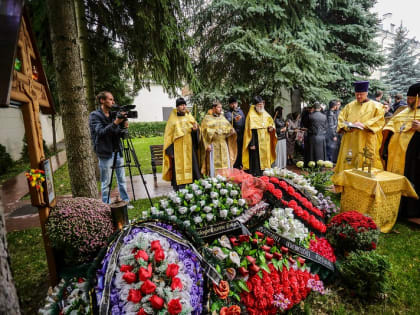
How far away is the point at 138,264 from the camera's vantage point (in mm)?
1675

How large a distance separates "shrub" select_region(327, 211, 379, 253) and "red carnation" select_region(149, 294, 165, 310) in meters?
2.40

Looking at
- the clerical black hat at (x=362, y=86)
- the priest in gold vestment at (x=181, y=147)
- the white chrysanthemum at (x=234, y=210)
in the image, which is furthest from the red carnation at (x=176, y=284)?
the clerical black hat at (x=362, y=86)

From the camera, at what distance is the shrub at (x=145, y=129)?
2330 centimetres

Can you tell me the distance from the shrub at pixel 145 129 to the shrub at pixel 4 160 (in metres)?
12.6

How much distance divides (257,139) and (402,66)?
16835 millimetres

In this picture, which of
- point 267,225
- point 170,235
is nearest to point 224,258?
point 170,235

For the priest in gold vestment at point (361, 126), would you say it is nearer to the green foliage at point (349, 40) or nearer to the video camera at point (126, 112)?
the video camera at point (126, 112)

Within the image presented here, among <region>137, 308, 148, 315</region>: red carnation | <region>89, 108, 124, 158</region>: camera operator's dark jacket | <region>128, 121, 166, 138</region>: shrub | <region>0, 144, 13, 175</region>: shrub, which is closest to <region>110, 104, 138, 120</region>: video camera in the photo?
<region>89, 108, 124, 158</region>: camera operator's dark jacket

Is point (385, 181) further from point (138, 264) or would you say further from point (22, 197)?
point (22, 197)

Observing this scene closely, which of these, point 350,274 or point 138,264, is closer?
point 138,264

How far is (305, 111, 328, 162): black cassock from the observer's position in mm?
7964

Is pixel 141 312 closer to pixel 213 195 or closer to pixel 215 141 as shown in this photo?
pixel 213 195

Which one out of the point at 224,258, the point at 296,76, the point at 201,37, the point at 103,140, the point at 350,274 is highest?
the point at 201,37

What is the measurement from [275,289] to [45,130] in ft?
56.2
